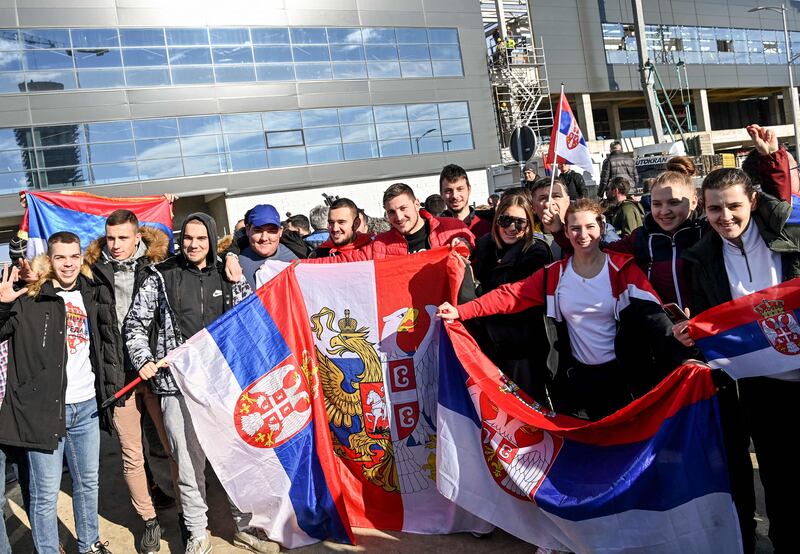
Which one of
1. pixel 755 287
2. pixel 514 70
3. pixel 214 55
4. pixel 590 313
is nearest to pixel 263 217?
pixel 590 313

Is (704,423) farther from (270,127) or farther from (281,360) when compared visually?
(270,127)

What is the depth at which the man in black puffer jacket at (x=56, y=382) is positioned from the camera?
3412 mm

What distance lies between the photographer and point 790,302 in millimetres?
2713

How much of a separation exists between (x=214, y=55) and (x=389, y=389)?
2621 centimetres

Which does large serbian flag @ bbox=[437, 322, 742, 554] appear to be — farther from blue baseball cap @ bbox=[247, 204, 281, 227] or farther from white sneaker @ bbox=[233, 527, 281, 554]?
blue baseball cap @ bbox=[247, 204, 281, 227]

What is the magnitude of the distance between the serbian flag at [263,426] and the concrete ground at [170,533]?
26 centimetres

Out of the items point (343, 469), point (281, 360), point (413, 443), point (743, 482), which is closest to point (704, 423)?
point (743, 482)

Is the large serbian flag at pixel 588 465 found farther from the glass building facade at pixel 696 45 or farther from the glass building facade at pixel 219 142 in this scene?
the glass building facade at pixel 696 45

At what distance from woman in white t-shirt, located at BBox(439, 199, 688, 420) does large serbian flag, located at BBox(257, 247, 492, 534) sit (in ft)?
1.91

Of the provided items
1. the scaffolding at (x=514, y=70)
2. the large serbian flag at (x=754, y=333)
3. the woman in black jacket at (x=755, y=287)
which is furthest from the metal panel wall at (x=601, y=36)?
the large serbian flag at (x=754, y=333)

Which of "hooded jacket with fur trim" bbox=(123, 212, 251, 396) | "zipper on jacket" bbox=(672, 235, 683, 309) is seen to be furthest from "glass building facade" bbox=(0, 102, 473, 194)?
"zipper on jacket" bbox=(672, 235, 683, 309)

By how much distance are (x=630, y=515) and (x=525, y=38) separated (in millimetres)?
37834

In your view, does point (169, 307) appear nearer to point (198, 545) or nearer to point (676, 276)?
point (198, 545)

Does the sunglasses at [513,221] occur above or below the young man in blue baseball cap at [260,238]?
below
